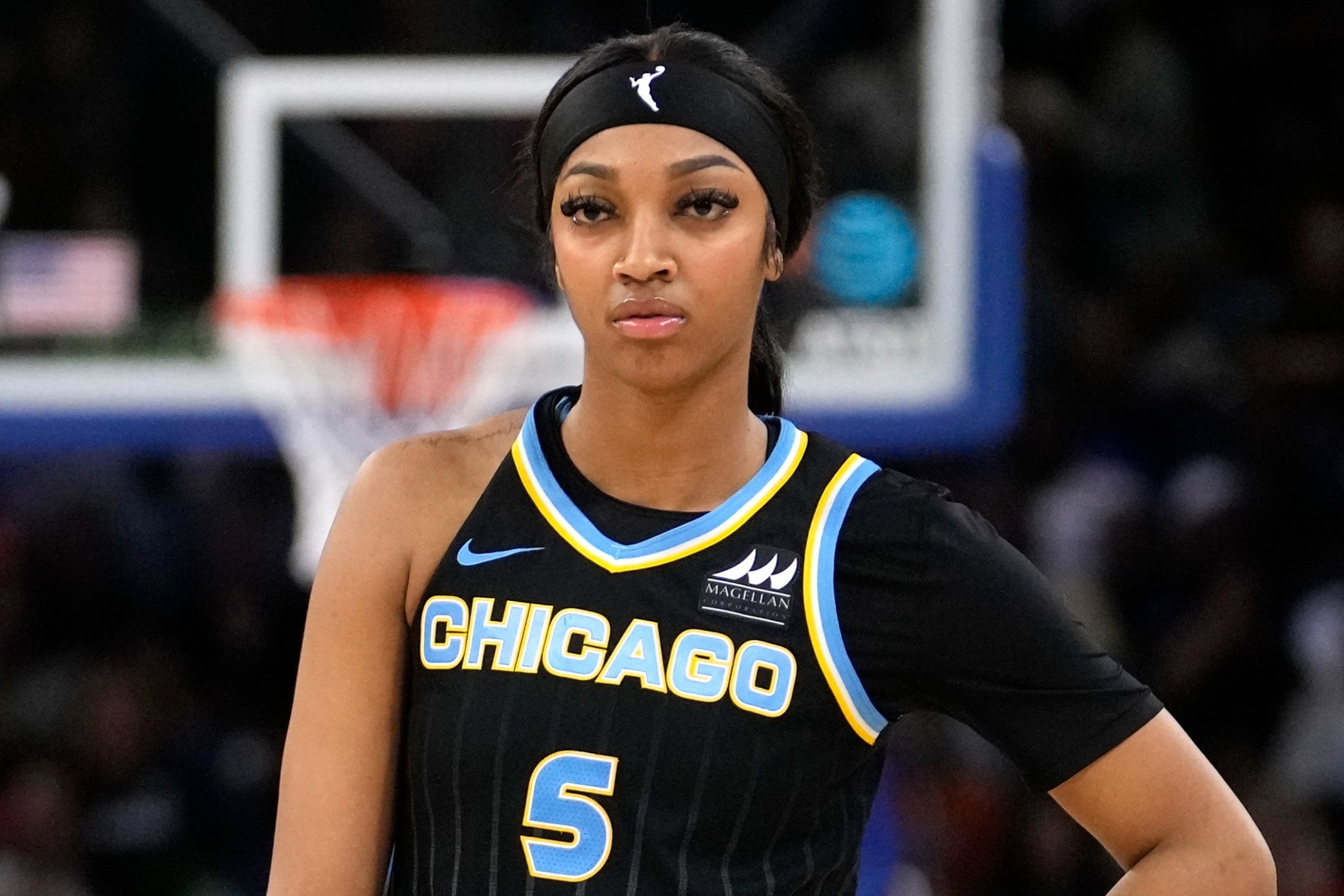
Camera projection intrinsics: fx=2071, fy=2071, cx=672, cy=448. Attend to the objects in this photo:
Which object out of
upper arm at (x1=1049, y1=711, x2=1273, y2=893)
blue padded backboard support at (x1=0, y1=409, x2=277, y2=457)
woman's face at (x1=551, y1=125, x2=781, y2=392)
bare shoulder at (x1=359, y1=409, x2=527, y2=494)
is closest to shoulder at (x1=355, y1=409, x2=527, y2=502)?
bare shoulder at (x1=359, y1=409, x2=527, y2=494)

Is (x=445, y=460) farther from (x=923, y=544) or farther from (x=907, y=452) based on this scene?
(x=907, y=452)

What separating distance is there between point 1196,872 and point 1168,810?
0.07 m

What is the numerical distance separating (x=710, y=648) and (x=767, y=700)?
7 cm

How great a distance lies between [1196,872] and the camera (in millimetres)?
2105

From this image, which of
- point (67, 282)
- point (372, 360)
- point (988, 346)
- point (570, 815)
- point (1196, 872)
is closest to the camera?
point (570, 815)

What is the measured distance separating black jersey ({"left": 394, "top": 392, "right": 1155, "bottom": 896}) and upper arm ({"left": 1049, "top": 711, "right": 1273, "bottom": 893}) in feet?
0.11

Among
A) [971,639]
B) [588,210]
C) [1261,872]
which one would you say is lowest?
[1261,872]

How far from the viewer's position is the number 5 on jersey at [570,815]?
6.55 feet

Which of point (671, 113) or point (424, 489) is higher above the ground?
point (671, 113)

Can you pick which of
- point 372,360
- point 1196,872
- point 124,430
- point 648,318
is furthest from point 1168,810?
point 124,430

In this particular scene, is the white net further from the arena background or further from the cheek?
the cheek

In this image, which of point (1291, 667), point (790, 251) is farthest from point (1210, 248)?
point (790, 251)

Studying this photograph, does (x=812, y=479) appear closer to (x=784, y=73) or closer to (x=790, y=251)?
(x=790, y=251)

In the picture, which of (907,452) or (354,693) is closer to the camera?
(354,693)
